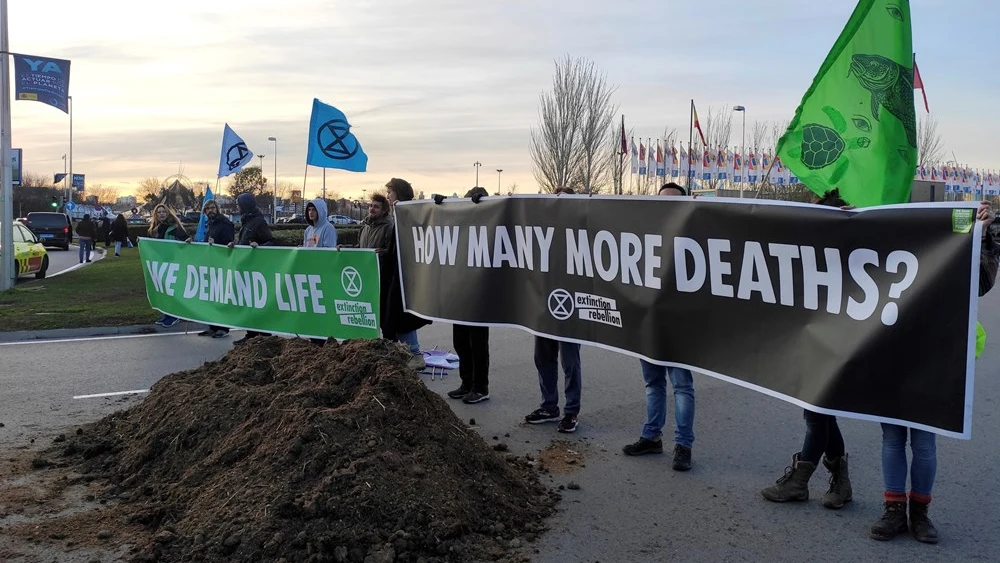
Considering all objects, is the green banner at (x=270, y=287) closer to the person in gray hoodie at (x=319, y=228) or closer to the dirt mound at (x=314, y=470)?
the person in gray hoodie at (x=319, y=228)

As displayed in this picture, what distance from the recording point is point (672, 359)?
5742mm

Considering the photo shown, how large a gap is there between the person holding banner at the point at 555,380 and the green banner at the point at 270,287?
6.49ft

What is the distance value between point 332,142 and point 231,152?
141 inches

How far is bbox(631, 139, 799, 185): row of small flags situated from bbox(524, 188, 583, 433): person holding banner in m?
43.5

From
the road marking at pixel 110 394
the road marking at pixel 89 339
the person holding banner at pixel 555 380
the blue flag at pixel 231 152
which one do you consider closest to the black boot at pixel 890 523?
the person holding banner at pixel 555 380

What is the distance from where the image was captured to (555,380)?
7.17 metres

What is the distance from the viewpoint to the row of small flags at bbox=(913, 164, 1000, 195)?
193 ft

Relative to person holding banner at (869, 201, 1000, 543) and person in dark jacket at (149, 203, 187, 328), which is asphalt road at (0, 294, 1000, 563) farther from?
person in dark jacket at (149, 203, 187, 328)

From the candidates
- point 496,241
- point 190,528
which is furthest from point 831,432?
point 190,528

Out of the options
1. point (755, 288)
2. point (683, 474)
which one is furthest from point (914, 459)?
point (683, 474)

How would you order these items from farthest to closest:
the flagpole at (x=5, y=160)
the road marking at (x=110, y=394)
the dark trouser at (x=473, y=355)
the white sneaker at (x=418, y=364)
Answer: the flagpole at (x=5, y=160) < the white sneaker at (x=418, y=364) < the road marking at (x=110, y=394) < the dark trouser at (x=473, y=355)

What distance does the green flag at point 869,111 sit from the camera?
5.57m

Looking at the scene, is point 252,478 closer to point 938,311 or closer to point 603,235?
point 603,235

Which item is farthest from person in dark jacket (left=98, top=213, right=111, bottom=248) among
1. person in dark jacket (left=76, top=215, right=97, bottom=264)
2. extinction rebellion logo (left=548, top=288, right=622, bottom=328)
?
extinction rebellion logo (left=548, top=288, right=622, bottom=328)
